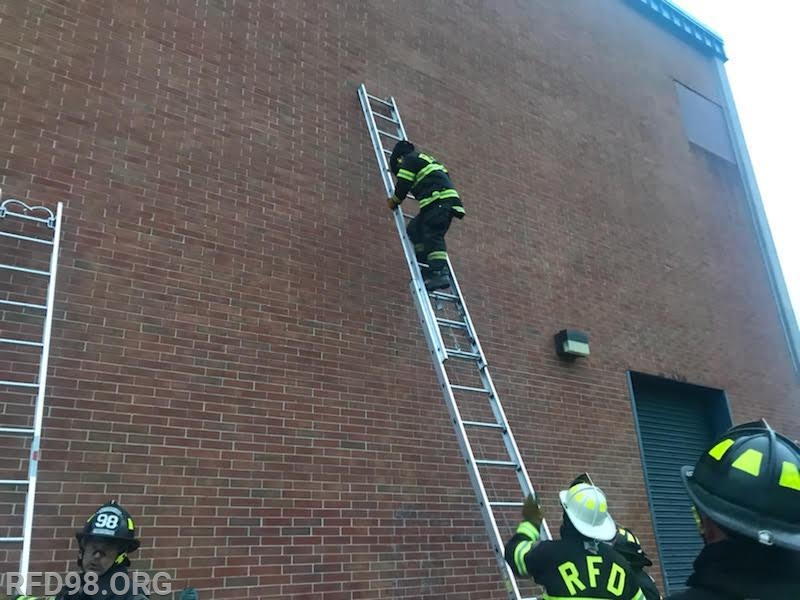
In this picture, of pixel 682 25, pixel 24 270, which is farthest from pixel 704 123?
pixel 24 270

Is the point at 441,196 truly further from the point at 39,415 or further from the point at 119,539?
the point at 119,539

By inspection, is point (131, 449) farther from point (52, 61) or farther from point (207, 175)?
point (52, 61)

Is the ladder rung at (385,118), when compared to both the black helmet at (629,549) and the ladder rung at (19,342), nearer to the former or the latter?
the ladder rung at (19,342)

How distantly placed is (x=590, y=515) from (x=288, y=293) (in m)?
2.94

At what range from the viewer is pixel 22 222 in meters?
4.16

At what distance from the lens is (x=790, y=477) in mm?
1638

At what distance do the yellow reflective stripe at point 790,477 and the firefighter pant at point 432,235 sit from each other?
3.66 meters

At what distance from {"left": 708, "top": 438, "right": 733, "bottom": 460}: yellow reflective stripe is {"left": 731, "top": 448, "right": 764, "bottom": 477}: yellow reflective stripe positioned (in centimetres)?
6

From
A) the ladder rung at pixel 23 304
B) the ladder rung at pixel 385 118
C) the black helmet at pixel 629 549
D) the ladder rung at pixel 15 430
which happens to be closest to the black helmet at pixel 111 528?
the ladder rung at pixel 15 430

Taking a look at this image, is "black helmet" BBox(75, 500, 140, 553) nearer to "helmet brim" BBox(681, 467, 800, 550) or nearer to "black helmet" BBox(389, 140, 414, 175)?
"helmet brim" BBox(681, 467, 800, 550)

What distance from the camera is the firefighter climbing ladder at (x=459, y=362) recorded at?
3932 mm

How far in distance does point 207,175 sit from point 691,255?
292 inches

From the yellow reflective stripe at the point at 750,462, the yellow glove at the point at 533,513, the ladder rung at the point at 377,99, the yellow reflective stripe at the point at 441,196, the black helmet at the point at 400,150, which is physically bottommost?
the yellow reflective stripe at the point at 750,462

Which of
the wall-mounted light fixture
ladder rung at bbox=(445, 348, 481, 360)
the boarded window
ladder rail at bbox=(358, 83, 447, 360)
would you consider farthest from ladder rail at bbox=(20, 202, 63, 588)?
the boarded window
